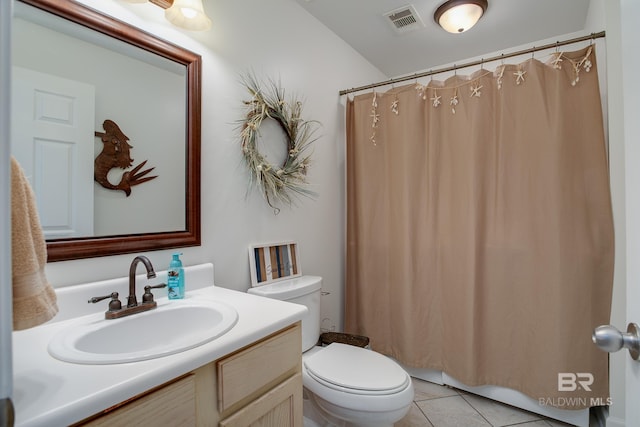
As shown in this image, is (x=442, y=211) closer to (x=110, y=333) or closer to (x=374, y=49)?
(x=374, y=49)

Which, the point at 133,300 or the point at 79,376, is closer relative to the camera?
the point at 79,376

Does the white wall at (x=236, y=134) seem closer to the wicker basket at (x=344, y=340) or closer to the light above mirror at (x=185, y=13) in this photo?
the light above mirror at (x=185, y=13)

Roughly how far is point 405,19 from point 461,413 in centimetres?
250

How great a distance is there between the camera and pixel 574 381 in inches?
63.6

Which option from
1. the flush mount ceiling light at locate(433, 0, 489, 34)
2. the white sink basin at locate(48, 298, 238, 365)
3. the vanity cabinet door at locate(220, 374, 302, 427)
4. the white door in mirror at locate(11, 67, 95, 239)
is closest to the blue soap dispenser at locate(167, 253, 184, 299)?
the white sink basin at locate(48, 298, 238, 365)

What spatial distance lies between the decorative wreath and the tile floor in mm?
1448

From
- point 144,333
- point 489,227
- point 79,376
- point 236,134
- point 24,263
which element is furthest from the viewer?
point 489,227

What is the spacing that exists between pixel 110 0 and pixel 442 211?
1.91 metres

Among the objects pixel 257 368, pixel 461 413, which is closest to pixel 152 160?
pixel 257 368

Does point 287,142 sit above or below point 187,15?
below

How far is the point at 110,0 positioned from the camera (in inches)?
42.9

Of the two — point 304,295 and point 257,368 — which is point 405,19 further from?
point 257,368

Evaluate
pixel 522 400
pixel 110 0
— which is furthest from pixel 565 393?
pixel 110 0

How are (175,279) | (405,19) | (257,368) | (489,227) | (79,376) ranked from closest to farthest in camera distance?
(79,376), (257,368), (175,279), (489,227), (405,19)
